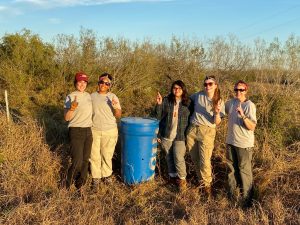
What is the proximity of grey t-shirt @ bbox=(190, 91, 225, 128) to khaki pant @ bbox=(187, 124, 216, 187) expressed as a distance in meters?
0.08

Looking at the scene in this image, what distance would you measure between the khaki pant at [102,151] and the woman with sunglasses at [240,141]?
72.2 inches

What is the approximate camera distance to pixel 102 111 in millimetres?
5184

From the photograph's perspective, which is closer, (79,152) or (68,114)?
(68,114)

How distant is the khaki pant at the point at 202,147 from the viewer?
5.01m

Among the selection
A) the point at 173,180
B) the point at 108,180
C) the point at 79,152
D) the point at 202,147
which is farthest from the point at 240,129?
the point at 79,152

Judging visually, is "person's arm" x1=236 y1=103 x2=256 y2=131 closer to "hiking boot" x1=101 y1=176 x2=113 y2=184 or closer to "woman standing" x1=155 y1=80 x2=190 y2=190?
"woman standing" x1=155 y1=80 x2=190 y2=190

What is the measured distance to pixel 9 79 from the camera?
10859 millimetres

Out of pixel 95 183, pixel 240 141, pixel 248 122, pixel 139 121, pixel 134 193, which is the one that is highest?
pixel 248 122

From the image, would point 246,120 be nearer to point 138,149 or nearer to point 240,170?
point 240,170

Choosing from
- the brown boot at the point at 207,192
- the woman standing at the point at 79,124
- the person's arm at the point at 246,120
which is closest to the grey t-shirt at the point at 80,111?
the woman standing at the point at 79,124

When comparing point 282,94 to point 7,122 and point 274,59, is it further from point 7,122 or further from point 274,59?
point 7,122

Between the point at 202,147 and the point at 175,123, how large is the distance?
553 millimetres

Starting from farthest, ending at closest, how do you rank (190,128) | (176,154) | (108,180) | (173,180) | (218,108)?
1. (173,180)
2. (108,180)
3. (176,154)
4. (190,128)
5. (218,108)

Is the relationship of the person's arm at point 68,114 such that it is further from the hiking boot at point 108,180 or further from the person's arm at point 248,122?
the person's arm at point 248,122
